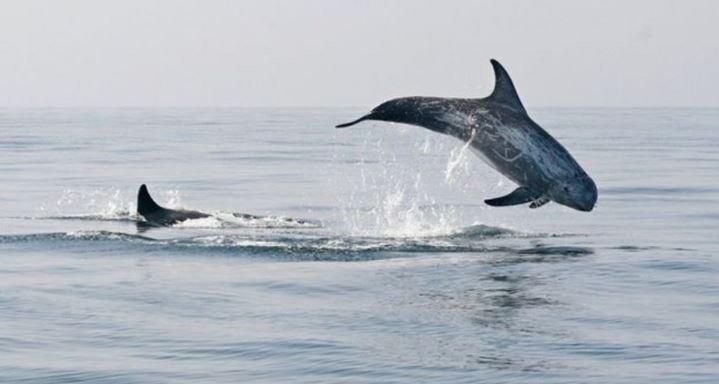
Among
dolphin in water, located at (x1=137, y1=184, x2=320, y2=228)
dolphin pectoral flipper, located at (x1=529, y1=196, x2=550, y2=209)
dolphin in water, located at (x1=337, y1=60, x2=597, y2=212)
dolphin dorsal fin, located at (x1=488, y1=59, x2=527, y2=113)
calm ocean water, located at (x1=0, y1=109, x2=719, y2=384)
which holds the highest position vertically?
dolphin dorsal fin, located at (x1=488, y1=59, x2=527, y2=113)

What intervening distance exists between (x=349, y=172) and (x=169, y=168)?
733 cm

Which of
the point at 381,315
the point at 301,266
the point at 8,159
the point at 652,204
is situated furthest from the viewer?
the point at 8,159

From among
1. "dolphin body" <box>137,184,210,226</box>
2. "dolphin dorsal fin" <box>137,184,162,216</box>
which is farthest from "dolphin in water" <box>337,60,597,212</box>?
"dolphin dorsal fin" <box>137,184,162,216</box>

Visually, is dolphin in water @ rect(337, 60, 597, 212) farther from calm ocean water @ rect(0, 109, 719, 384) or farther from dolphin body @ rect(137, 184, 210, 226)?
dolphin body @ rect(137, 184, 210, 226)

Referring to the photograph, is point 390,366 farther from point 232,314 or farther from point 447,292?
point 447,292

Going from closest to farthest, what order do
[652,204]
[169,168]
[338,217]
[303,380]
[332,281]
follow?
[303,380], [332,281], [338,217], [652,204], [169,168]

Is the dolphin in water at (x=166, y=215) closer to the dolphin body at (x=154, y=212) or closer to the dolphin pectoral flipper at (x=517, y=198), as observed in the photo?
the dolphin body at (x=154, y=212)

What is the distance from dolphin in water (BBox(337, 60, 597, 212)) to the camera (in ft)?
69.3

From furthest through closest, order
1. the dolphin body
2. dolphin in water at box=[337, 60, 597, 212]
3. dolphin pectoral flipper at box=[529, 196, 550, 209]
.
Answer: the dolphin body, dolphin pectoral flipper at box=[529, 196, 550, 209], dolphin in water at box=[337, 60, 597, 212]

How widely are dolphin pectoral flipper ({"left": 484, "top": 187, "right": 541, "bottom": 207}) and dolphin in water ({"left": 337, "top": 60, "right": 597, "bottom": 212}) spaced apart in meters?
0.01

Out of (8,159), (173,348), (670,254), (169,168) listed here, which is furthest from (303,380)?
(8,159)

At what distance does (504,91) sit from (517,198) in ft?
5.88

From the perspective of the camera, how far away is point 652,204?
116 ft

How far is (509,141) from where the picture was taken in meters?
21.1
